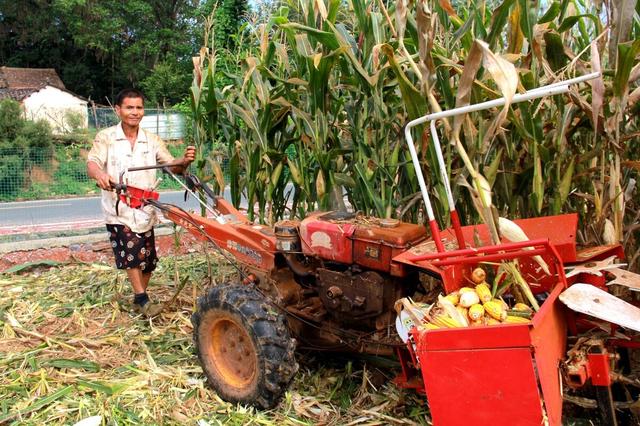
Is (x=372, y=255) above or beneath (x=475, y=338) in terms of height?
above

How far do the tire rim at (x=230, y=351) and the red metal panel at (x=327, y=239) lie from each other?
0.61 meters

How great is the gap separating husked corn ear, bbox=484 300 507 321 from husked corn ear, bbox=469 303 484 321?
0.11 ft

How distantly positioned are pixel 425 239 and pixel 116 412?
76.2 inches

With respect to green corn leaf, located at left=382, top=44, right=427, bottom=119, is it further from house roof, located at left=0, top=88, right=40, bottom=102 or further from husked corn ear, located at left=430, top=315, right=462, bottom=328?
house roof, located at left=0, top=88, right=40, bottom=102

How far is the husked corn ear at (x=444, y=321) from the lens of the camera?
2172 mm

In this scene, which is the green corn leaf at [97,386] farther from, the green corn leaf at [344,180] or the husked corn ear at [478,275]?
the husked corn ear at [478,275]

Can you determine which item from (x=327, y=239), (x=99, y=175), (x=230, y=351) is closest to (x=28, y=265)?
(x=99, y=175)

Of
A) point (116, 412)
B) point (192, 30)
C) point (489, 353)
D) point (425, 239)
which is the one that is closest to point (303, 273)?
point (425, 239)

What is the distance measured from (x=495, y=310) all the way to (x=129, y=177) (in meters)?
3.21

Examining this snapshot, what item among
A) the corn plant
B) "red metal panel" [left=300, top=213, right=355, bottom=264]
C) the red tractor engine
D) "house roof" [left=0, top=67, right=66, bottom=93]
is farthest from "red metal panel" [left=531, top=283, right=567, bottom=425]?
"house roof" [left=0, top=67, right=66, bottom=93]

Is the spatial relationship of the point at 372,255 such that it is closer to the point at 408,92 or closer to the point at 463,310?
the point at 463,310

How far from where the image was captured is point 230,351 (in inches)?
130

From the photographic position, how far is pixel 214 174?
4984 mm

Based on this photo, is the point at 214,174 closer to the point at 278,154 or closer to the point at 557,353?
the point at 278,154
